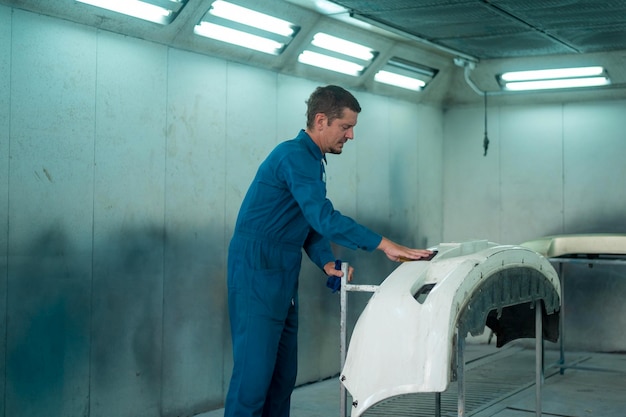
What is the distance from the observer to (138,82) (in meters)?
4.10

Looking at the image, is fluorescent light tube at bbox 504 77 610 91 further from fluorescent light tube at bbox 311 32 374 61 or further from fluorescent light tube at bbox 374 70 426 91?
fluorescent light tube at bbox 311 32 374 61

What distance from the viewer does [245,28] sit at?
14.9 feet

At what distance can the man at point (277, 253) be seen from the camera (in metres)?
3.00

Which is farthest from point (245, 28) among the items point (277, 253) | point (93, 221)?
point (277, 253)

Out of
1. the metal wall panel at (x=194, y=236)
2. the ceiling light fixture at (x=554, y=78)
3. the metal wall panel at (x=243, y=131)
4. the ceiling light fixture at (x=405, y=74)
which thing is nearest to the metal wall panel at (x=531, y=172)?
the ceiling light fixture at (x=554, y=78)

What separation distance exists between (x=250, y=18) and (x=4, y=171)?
5.50ft

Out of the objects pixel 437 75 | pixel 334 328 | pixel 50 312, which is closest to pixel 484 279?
pixel 50 312

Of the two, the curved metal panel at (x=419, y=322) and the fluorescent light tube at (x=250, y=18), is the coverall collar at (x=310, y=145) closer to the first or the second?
the curved metal panel at (x=419, y=322)

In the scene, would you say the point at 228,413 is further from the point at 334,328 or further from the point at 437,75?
the point at 437,75

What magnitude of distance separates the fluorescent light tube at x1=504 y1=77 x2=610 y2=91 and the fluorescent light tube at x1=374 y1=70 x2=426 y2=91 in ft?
2.34

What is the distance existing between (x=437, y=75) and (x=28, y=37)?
374cm

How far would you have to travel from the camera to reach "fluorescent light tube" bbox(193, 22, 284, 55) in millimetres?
4359

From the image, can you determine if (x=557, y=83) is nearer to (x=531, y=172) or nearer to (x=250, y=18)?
(x=531, y=172)

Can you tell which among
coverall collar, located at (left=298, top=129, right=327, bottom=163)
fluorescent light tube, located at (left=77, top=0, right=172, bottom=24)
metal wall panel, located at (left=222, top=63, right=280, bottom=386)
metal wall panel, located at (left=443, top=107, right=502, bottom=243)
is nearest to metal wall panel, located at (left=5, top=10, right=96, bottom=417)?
fluorescent light tube, located at (left=77, top=0, right=172, bottom=24)
